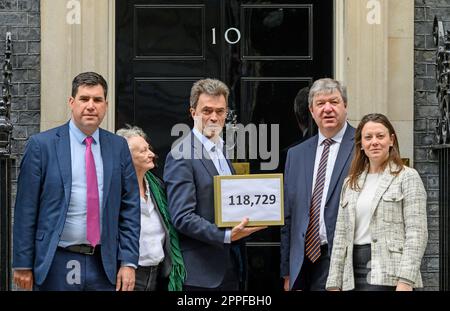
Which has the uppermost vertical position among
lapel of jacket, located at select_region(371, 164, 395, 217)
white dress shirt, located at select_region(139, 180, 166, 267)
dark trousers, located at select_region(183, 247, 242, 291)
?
lapel of jacket, located at select_region(371, 164, 395, 217)

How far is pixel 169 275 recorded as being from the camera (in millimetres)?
6508

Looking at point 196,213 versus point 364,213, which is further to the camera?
point 196,213

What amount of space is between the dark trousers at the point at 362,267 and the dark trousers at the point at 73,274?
1.42 metres

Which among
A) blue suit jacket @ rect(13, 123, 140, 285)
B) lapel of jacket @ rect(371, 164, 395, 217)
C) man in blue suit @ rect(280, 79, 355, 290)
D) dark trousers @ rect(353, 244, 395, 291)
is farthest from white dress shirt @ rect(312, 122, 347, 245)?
blue suit jacket @ rect(13, 123, 140, 285)

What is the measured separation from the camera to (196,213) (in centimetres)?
648

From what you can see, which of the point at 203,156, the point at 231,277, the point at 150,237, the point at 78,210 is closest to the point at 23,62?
the point at 203,156

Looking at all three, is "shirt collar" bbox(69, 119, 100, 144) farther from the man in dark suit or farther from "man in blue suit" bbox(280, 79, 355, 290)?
"man in blue suit" bbox(280, 79, 355, 290)

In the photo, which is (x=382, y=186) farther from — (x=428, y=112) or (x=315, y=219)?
(x=428, y=112)

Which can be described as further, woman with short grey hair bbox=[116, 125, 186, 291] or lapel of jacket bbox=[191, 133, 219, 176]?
lapel of jacket bbox=[191, 133, 219, 176]

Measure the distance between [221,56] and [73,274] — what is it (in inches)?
125

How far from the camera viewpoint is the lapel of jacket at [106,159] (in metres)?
6.04

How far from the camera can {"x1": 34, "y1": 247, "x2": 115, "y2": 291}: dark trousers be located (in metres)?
5.95

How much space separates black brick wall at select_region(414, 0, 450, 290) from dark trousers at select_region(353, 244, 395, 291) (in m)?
2.40

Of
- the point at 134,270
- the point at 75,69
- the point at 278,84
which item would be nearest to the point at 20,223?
the point at 134,270
